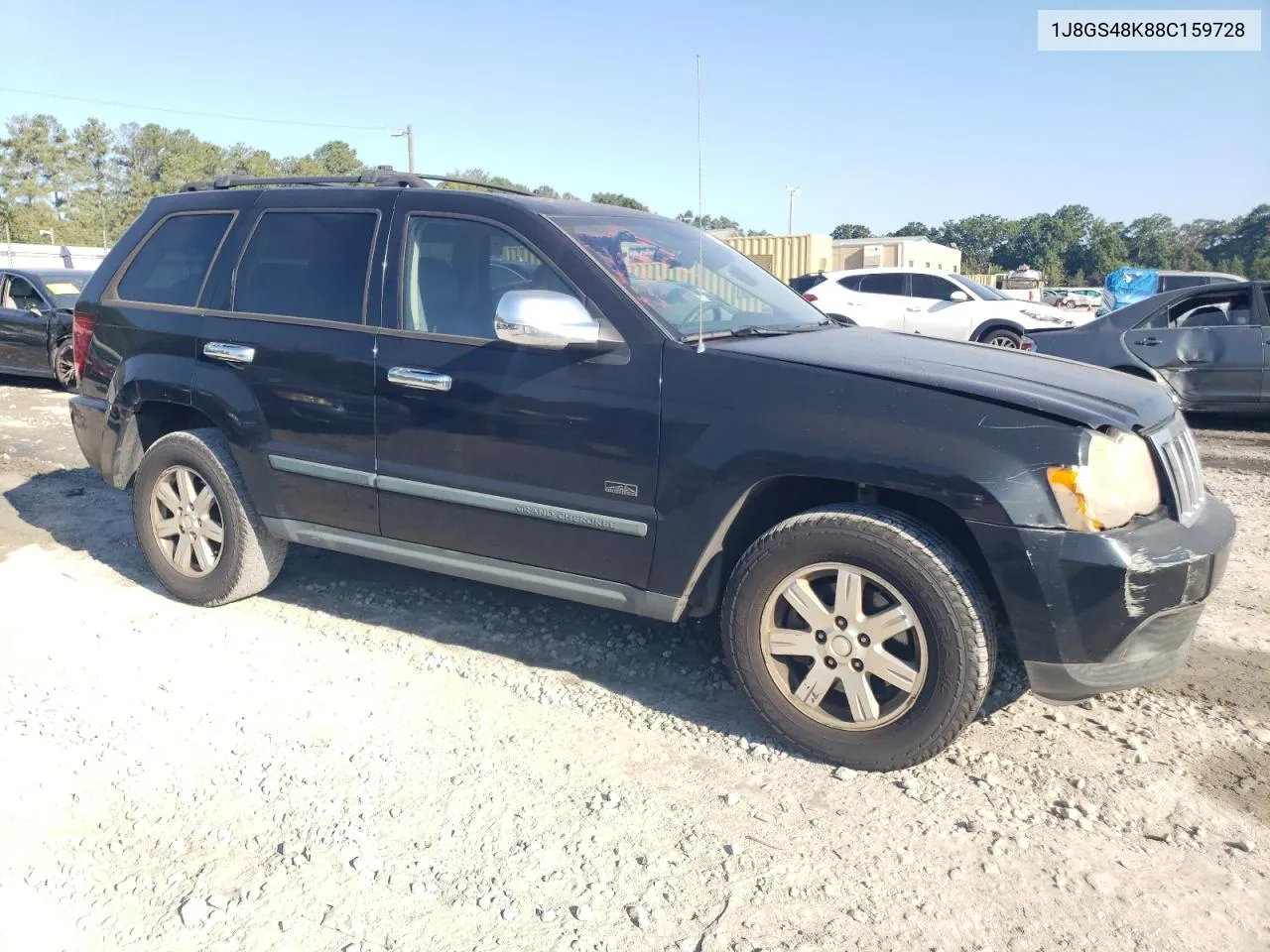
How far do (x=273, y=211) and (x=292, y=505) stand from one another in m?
1.36

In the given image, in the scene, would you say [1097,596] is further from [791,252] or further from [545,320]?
[791,252]

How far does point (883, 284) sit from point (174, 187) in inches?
2750

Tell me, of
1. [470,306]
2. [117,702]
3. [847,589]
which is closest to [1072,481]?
[847,589]

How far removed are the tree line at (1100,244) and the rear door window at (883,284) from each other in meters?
62.1

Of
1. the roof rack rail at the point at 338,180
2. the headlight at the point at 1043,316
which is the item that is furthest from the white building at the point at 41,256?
the roof rack rail at the point at 338,180

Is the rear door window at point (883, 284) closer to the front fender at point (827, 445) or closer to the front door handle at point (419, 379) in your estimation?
the front door handle at point (419, 379)

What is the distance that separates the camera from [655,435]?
3400mm

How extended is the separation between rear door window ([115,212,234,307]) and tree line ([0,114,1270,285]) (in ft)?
227

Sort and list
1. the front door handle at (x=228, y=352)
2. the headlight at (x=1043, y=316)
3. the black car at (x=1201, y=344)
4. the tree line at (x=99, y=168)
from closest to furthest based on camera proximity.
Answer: the front door handle at (x=228, y=352), the black car at (x=1201, y=344), the headlight at (x=1043, y=316), the tree line at (x=99, y=168)

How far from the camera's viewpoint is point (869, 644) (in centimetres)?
312

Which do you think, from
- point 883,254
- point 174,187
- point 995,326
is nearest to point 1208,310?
point 995,326

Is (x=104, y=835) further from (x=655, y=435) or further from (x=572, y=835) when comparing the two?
(x=655, y=435)

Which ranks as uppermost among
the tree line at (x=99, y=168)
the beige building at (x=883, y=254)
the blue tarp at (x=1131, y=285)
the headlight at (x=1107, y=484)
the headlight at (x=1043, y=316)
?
the tree line at (x=99, y=168)

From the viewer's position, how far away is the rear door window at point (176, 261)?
4.68m
